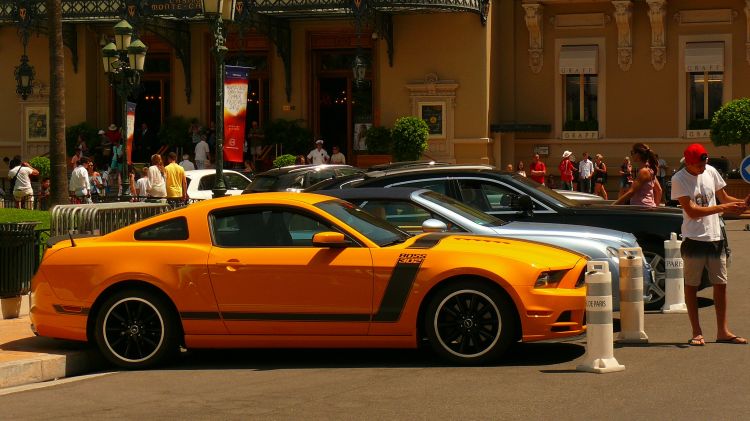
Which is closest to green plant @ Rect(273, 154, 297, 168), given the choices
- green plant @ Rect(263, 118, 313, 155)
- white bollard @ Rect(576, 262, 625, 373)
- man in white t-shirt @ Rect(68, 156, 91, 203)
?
green plant @ Rect(263, 118, 313, 155)

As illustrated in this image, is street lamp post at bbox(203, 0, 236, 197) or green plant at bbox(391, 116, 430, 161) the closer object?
street lamp post at bbox(203, 0, 236, 197)

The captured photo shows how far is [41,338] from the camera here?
1248cm

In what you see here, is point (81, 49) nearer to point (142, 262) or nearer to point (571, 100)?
point (571, 100)

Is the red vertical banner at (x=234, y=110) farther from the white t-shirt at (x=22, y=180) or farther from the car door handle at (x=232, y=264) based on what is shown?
the white t-shirt at (x=22, y=180)

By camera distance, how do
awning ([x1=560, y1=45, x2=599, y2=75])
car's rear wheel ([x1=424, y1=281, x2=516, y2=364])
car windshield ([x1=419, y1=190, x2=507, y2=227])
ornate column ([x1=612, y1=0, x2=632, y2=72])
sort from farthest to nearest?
awning ([x1=560, y1=45, x2=599, y2=75]) < ornate column ([x1=612, y1=0, x2=632, y2=72]) < car windshield ([x1=419, y1=190, x2=507, y2=227]) < car's rear wheel ([x1=424, y1=281, x2=516, y2=364])

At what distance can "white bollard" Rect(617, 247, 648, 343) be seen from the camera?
39.5ft

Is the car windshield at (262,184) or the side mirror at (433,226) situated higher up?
the car windshield at (262,184)

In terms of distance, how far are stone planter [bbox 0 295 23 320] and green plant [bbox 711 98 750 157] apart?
25316 millimetres

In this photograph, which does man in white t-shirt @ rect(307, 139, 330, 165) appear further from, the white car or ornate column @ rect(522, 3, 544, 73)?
the white car

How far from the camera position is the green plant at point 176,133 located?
3962 centimetres

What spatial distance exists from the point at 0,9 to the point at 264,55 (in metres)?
7.93

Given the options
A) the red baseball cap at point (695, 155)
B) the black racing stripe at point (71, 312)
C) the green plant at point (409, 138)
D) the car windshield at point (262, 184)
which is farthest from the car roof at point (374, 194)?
the green plant at point (409, 138)

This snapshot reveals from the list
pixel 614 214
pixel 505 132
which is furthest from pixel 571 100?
pixel 614 214

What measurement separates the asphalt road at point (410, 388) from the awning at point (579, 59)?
27462 mm
